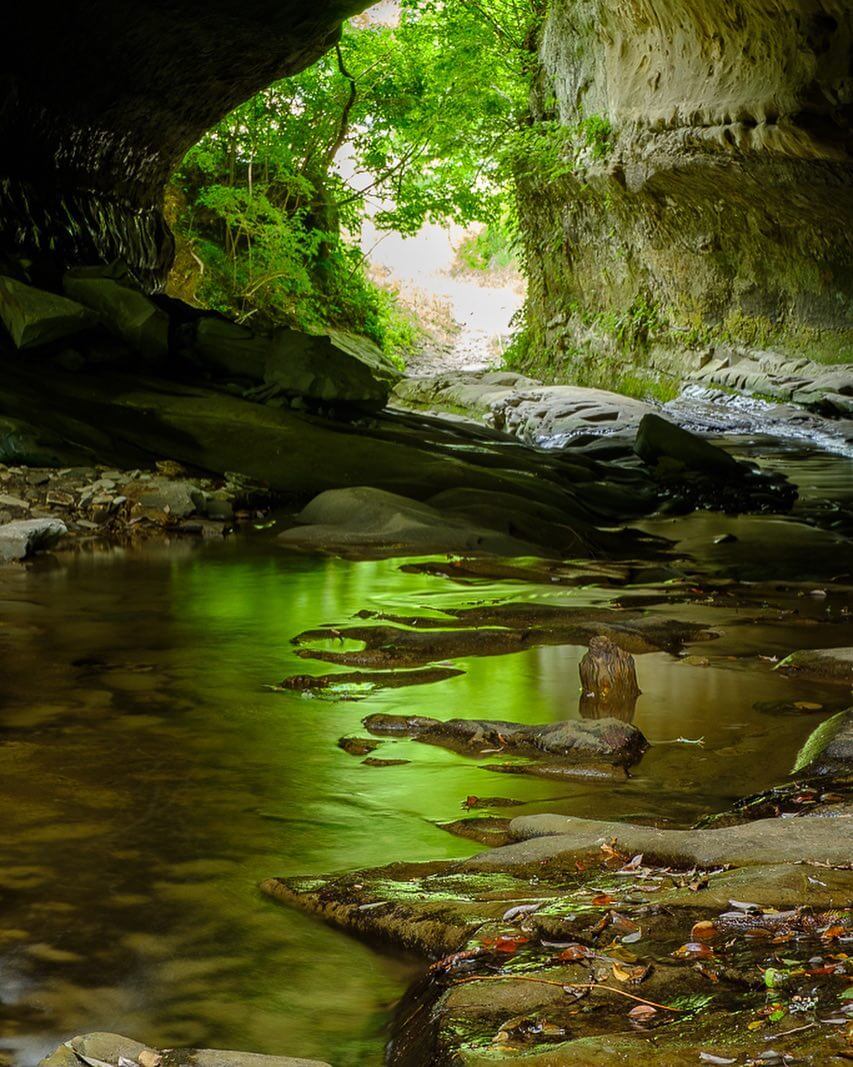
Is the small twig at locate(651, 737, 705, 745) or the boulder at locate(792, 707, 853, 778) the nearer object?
the boulder at locate(792, 707, 853, 778)

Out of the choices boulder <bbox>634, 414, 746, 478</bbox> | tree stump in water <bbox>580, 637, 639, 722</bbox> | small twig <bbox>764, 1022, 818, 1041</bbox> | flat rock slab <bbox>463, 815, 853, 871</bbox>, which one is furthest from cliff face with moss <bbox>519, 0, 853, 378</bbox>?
small twig <bbox>764, 1022, 818, 1041</bbox>

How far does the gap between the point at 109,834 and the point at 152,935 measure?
0.64 meters

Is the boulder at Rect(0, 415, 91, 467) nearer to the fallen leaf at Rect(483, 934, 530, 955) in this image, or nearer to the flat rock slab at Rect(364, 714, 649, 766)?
the flat rock slab at Rect(364, 714, 649, 766)

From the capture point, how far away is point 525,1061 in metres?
A: 1.78

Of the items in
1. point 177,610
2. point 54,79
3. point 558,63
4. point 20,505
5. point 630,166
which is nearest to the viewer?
point 177,610

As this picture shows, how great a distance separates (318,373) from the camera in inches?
527

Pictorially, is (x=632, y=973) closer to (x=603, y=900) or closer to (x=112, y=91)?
(x=603, y=900)

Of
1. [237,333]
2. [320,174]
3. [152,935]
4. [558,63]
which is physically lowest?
[152,935]

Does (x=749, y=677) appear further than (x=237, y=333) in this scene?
No

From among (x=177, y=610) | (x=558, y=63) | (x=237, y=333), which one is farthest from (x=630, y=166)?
(x=177, y=610)

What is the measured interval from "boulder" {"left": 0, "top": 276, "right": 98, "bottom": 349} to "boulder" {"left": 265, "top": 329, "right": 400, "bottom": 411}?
232 centimetres

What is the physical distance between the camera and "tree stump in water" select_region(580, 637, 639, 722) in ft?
15.2

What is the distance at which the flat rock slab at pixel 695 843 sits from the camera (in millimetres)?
2594

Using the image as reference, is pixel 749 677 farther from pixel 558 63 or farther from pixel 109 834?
pixel 558 63
